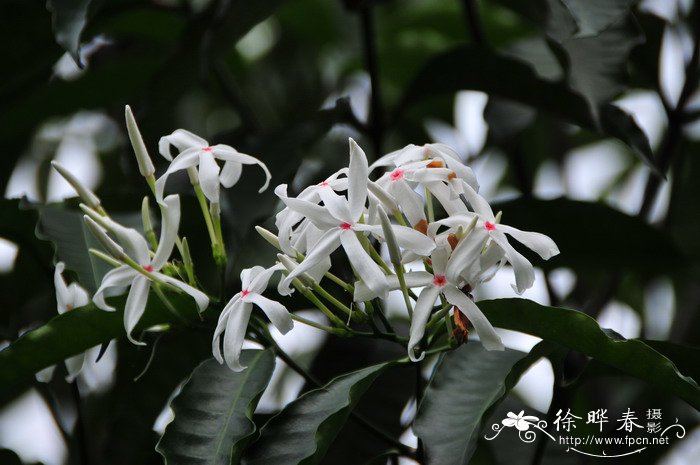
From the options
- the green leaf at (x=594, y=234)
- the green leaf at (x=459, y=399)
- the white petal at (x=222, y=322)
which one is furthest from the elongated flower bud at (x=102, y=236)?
the green leaf at (x=594, y=234)

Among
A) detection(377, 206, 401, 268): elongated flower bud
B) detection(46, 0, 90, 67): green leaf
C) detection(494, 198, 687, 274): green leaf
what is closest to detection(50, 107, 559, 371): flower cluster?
detection(377, 206, 401, 268): elongated flower bud

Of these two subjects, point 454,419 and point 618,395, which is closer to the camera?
point 454,419

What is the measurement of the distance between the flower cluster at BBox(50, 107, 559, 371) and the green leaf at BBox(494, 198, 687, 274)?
39 cm

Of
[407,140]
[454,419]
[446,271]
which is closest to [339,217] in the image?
[446,271]

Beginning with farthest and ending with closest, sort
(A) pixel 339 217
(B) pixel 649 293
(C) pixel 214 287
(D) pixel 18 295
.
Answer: (B) pixel 649 293 < (C) pixel 214 287 < (D) pixel 18 295 < (A) pixel 339 217

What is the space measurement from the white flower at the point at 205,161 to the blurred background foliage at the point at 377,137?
0.15m

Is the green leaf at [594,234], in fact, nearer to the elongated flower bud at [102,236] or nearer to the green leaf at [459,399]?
the green leaf at [459,399]

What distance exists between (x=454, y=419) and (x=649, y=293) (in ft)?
3.54

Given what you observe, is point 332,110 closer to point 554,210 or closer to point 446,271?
point 554,210

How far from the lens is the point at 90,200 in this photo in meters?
0.85

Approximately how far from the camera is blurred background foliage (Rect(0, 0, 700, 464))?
1109mm

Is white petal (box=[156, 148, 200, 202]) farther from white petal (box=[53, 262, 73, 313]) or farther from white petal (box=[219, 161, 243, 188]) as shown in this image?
white petal (box=[53, 262, 73, 313])

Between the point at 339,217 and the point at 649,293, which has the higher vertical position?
the point at 339,217

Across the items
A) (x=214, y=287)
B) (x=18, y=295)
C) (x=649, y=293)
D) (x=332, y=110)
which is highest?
(x=332, y=110)
